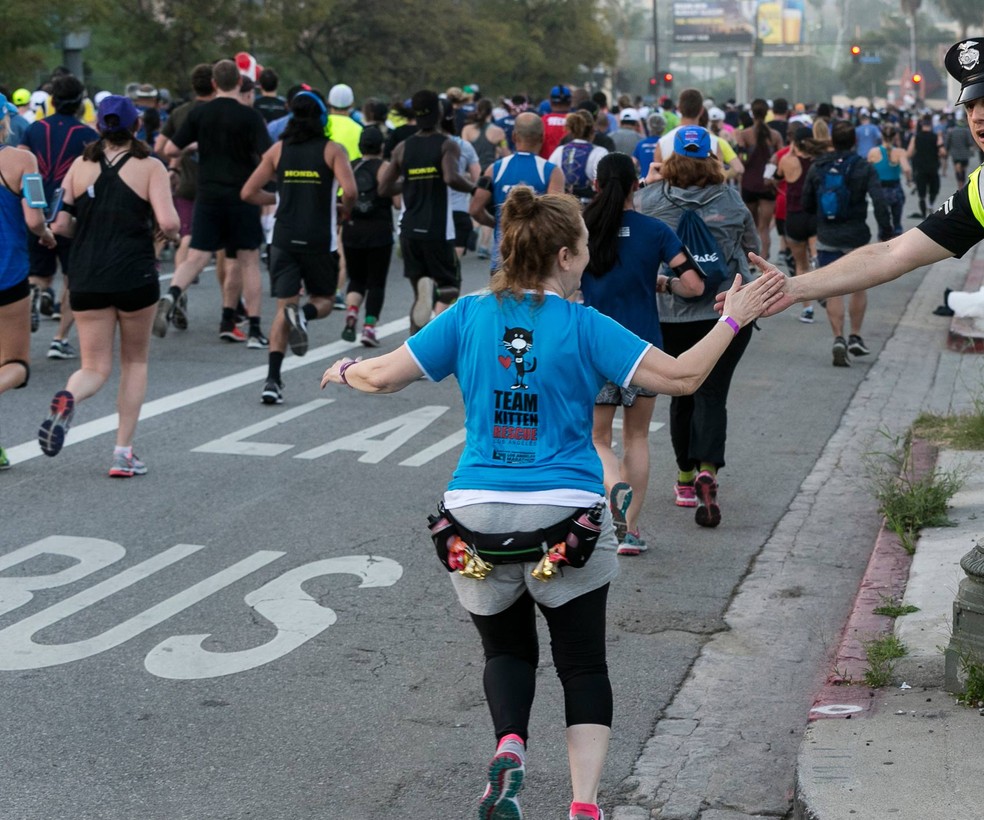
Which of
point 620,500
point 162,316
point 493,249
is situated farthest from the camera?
point 162,316

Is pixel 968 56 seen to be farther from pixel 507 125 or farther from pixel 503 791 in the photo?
pixel 507 125

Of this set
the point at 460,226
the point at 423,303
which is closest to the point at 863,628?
the point at 423,303

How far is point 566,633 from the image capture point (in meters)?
4.06

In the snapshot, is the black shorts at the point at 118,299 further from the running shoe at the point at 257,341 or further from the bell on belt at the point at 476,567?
the bell on belt at the point at 476,567

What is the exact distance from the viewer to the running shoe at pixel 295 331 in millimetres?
9984

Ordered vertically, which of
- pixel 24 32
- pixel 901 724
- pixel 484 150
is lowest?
pixel 901 724

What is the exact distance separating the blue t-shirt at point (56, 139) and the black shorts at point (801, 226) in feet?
20.3

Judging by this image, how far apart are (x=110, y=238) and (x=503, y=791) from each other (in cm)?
513

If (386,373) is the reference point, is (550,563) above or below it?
below

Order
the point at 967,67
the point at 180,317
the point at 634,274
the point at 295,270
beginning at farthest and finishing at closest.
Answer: the point at 180,317, the point at 295,270, the point at 634,274, the point at 967,67

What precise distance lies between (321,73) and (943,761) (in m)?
42.6

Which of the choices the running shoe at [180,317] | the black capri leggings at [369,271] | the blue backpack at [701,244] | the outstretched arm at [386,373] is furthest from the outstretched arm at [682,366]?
the running shoe at [180,317]

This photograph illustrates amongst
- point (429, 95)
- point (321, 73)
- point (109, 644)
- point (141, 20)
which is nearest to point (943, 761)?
point (109, 644)

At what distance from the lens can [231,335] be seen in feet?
41.5
